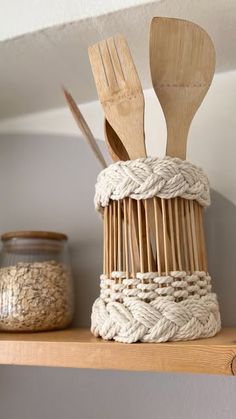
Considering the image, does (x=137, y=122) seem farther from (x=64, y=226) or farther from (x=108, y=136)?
(x=64, y=226)

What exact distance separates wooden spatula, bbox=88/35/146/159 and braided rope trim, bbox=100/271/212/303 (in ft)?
0.45

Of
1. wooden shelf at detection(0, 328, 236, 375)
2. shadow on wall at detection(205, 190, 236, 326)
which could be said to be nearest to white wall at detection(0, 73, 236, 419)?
shadow on wall at detection(205, 190, 236, 326)

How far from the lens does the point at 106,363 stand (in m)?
0.46

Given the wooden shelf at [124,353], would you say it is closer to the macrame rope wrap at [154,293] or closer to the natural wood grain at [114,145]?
the macrame rope wrap at [154,293]

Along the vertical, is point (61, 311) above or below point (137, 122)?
below

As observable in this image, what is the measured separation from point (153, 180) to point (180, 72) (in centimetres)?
14

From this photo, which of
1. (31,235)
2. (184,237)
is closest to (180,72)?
(184,237)

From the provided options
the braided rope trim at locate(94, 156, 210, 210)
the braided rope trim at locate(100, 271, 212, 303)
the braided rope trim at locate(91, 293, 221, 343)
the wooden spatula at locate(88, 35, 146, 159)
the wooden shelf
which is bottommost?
the wooden shelf

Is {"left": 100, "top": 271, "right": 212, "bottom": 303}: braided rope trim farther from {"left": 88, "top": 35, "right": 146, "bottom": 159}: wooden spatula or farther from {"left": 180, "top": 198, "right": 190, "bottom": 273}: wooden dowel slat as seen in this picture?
{"left": 88, "top": 35, "right": 146, "bottom": 159}: wooden spatula

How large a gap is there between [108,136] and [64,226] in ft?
0.76

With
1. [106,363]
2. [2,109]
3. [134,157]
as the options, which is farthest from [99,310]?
[2,109]

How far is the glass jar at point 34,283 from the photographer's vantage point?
0.60 m

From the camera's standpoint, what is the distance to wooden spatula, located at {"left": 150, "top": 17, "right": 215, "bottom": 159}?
→ 1.74 ft

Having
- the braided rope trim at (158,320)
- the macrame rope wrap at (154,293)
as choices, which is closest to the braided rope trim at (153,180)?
the macrame rope wrap at (154,293)
